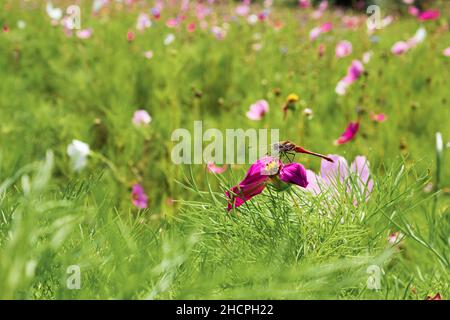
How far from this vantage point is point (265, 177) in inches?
→ 20.6

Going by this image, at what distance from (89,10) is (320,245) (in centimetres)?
308

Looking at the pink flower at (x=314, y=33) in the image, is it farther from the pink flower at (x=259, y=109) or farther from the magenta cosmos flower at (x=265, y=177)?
the magenta cosmos flower at (x=265, y=177)

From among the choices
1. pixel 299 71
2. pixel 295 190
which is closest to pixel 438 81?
pixel 299 71

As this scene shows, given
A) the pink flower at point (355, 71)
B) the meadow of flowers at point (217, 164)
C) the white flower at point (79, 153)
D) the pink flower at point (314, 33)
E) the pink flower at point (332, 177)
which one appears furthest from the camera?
the pink flower at point (314, 33)

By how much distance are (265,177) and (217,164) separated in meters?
0.89

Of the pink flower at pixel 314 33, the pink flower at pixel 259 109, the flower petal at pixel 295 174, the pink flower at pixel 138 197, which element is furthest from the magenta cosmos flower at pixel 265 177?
the pink flower at pixel 314 33

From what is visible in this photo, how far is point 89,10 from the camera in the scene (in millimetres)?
3340

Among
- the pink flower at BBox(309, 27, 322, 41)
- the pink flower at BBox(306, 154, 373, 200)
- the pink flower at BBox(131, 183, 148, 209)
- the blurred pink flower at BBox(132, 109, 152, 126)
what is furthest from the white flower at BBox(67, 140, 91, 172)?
the pink flower at BBox(309, 27, 322, 41)

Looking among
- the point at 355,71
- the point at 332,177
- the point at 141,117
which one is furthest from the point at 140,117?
the point at 332,177

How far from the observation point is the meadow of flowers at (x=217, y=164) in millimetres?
431

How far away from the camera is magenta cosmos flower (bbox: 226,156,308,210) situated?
0.52m

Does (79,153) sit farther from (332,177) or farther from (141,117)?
(332,177)

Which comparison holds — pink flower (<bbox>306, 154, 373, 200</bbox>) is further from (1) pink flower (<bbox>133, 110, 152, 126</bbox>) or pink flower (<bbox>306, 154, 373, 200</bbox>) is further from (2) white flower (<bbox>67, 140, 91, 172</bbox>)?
(1) pink flower (<bbox>133, 110, 152, 126</bbox>)
